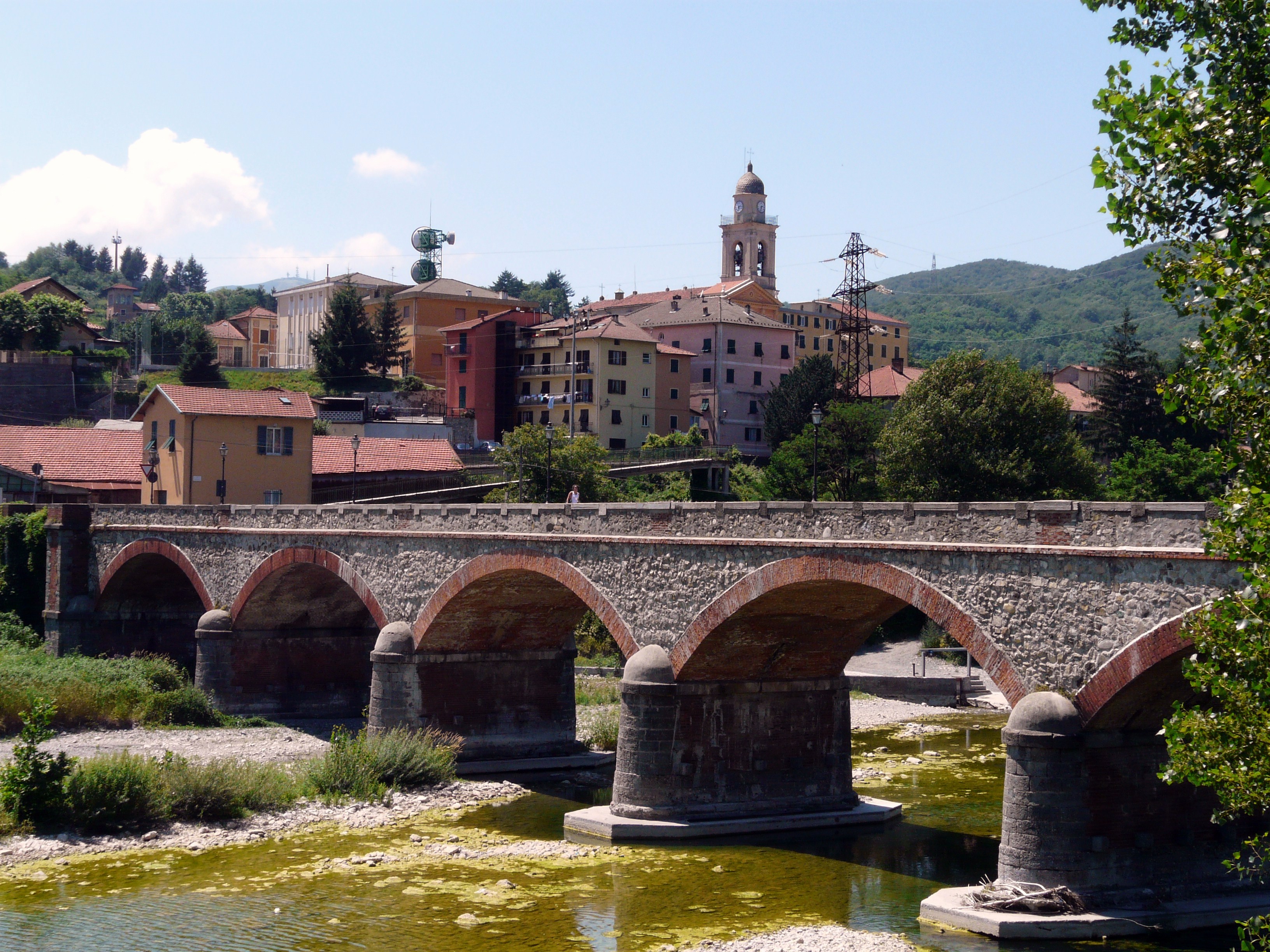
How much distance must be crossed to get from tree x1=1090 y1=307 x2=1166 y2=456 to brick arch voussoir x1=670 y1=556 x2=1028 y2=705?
44.6 m

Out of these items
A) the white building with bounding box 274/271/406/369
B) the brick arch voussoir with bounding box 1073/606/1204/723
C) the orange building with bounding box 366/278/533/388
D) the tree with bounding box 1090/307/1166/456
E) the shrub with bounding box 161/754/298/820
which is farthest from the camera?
the white building with bounding box 274/271/406/369

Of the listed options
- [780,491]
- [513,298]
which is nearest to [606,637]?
[780,491]

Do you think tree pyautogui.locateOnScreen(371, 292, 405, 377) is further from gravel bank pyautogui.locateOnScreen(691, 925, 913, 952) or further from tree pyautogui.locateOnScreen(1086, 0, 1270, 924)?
tree pyautogui.locateOnScreen(1086, 0, 1270, 924)

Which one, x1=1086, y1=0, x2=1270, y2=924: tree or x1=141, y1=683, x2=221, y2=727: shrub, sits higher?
x1=1086, y1=0, x2=1270, y2=924: tree

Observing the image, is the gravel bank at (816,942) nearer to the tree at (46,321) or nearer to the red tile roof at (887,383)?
the red tile roof at (887,383)

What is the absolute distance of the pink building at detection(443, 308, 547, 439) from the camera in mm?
85125

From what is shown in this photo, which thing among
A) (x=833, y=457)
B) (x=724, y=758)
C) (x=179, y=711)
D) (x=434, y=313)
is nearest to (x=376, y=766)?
(x=724, y=758)

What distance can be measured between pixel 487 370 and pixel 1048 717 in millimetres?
68755

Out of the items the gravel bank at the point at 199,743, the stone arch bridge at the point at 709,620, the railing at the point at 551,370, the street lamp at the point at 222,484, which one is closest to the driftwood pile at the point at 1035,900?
the stone arch bridge at the point at 709,620

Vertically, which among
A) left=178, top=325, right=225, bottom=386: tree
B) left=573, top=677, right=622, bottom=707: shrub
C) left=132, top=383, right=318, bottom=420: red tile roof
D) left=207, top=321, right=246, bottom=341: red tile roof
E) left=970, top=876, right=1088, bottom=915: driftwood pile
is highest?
left=207, top=321, right=246, bottom=341: red tile roof

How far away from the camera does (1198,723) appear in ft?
34.9

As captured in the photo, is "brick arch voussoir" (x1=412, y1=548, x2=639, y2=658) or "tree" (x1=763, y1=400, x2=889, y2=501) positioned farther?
"tree" (x1=763, y1=400, x2=889, y2=501)

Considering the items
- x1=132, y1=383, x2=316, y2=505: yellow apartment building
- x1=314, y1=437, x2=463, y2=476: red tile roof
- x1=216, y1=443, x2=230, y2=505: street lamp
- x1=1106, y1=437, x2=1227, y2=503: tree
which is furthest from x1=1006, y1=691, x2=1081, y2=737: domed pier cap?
x1=314, y1=437, x2=463, y2=476: red tile roof

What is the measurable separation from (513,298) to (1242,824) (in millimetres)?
94268
